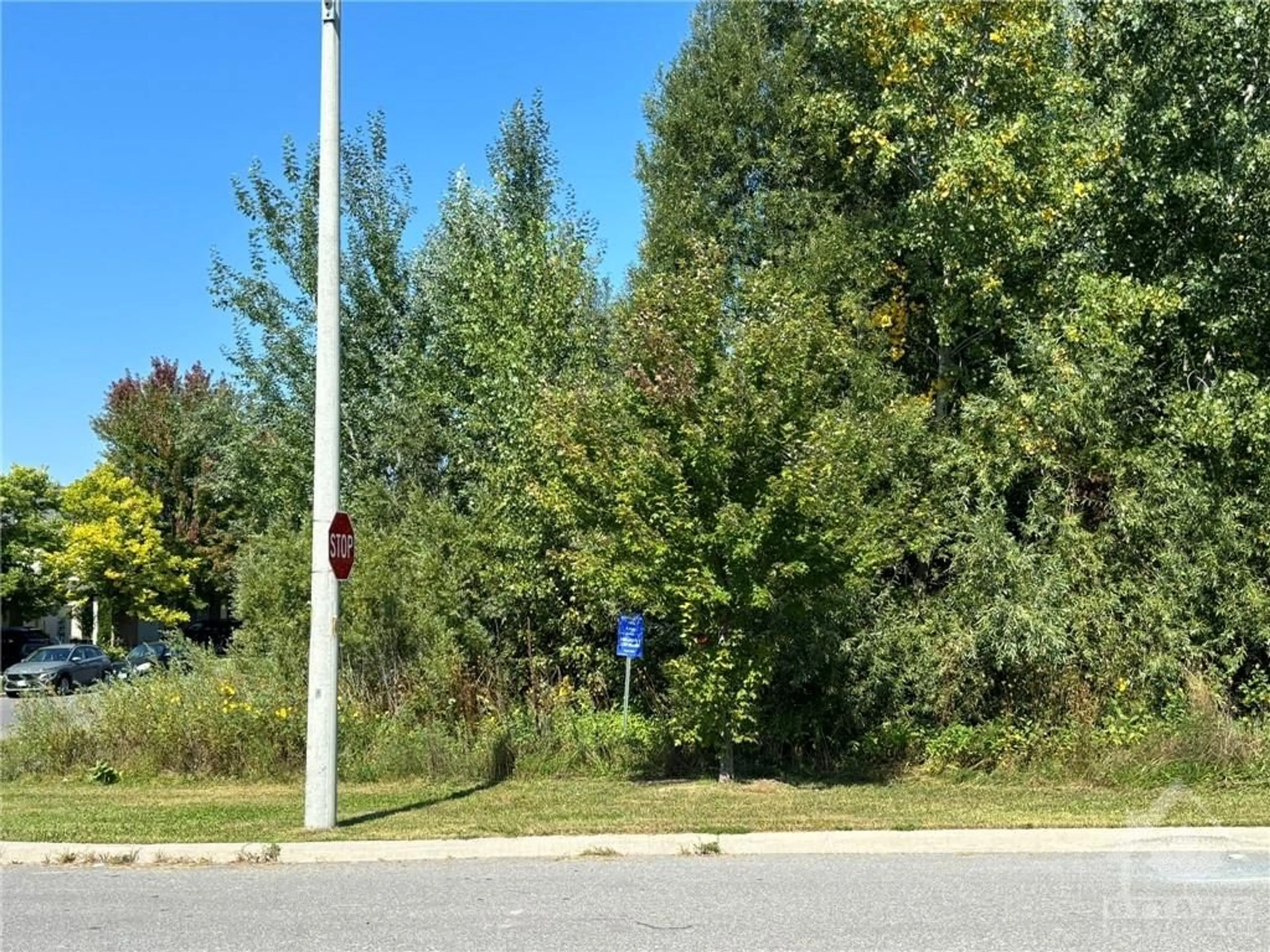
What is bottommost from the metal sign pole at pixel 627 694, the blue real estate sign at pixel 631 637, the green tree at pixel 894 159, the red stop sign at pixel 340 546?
the metal sign pole at pixel 627 694

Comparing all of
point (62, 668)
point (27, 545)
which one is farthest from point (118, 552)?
point (62, 668)

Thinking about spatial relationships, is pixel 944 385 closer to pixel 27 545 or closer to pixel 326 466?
pixel 326 466

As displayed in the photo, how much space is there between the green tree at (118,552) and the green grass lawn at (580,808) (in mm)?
30468

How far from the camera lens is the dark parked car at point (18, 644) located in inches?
1742

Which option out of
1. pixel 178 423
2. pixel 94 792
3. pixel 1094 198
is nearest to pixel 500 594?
pixel 94 792

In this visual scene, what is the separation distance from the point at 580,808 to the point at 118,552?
35.9 metres

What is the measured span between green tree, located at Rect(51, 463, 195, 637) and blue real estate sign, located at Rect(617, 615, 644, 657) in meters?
33.9

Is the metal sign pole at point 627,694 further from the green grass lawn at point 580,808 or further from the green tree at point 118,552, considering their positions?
the green tree at point 118,552

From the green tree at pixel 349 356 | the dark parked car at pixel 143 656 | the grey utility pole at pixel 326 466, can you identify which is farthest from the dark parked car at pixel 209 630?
the grey utility pole at pixel 326 466

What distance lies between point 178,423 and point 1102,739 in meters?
36.3

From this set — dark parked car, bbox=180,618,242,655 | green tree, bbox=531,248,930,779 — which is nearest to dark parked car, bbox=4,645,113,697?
dark parked car, bbox=180,618,242,655

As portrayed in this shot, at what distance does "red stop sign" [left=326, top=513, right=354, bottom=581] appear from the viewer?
10.2m

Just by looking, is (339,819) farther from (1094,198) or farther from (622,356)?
(1094,198)

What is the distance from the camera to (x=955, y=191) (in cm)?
1728
